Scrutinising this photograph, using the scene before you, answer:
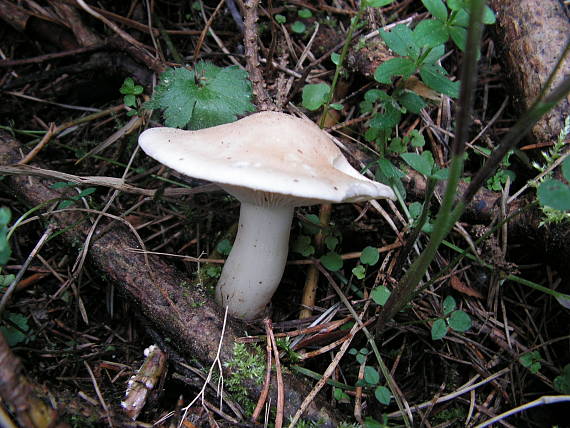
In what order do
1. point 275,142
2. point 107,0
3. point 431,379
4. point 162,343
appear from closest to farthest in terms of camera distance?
point 275,142
point 162,343
point 431,379
point 107,0

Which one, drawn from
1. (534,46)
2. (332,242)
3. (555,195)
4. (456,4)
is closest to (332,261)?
(332,242)

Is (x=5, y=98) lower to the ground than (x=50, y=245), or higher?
higher

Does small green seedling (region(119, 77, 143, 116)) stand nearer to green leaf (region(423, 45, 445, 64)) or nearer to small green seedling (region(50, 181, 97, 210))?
small green seedling (region(50, 181, 97, 210))

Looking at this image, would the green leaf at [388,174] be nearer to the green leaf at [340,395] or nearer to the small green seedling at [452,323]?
the small green seedling at [452,323]

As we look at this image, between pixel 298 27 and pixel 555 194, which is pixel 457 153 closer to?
pixel 555 194

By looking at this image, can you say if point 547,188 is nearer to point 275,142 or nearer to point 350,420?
point 275,142

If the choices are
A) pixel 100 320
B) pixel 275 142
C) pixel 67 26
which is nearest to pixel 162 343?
pixel 100 320
